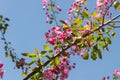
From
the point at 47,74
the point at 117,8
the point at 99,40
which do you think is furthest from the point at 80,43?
the point at 117,8

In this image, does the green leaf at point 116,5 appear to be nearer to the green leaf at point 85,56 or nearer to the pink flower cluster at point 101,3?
the pink flower cluster at point 101,3

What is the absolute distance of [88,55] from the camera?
5.20 meters

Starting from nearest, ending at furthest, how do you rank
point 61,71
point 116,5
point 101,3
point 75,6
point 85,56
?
point 61,71
point 85,56
point 116,5
point 101,3
point 75,6

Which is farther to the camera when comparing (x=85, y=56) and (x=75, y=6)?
(x=75, y=6)

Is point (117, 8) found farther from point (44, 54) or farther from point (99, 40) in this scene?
point (44, 54)

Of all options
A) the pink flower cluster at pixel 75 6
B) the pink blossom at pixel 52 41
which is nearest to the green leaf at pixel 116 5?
the pink flower cluster at pixel 75 6

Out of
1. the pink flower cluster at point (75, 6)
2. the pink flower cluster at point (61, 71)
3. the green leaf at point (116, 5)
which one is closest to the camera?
the pink flower cluster at point (61, 71)

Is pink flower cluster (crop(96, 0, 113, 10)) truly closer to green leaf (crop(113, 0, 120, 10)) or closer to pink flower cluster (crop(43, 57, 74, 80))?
green leaf (crop(113, 0, 120, 10))

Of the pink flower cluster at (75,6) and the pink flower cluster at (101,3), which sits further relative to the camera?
the pink flower cluster at (75,6)

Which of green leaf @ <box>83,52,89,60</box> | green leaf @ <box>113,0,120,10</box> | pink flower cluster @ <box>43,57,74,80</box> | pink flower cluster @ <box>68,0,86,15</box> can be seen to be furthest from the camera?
pink flower cluster @ <box>68,0,86,15</box>

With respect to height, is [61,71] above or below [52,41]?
below

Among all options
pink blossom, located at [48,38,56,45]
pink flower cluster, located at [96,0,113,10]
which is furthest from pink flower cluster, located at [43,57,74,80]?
pink flower cluster, located at [96,0,113,10]

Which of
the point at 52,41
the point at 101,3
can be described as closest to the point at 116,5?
the point at 101,3

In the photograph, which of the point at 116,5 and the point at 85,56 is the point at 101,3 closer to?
the point at 116,5
